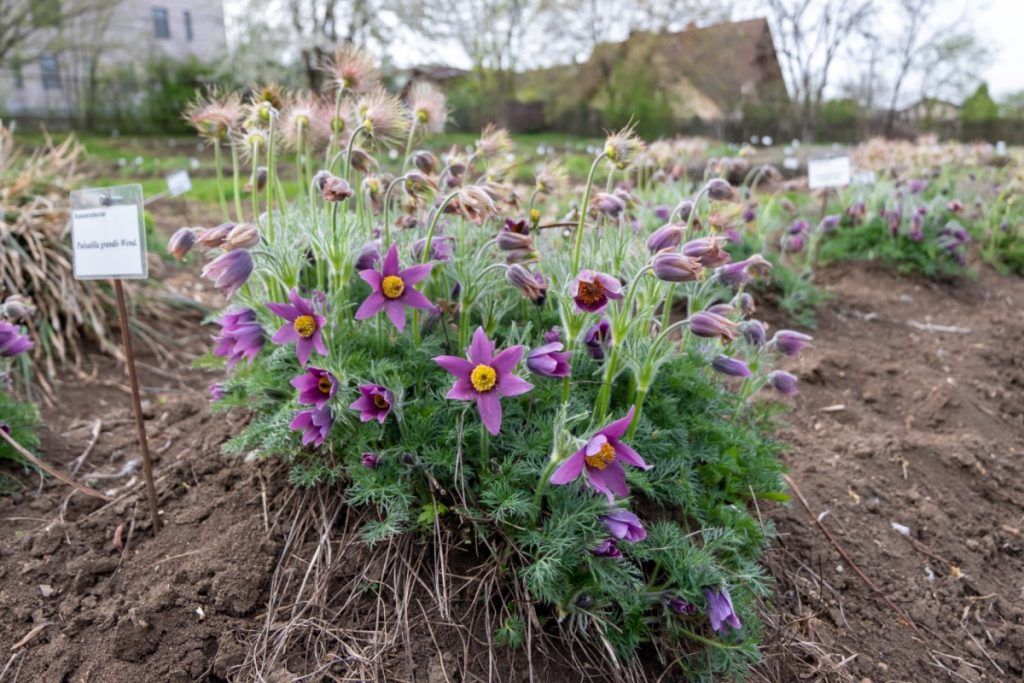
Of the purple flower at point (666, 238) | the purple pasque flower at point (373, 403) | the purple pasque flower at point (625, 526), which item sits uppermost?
the purple flower at point (666, 238)

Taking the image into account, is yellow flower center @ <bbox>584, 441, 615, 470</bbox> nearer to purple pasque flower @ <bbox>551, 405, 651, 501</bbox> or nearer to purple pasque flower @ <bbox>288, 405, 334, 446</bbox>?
purple pasque flower @ <bbox>551, 405, 651, 501</bbox>

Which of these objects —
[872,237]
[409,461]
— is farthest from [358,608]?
[872,237]

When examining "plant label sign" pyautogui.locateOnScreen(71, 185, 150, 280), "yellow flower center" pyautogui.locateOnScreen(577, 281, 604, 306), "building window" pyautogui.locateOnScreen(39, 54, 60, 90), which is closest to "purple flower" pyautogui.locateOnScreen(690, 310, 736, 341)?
"yellow flower center" pyautogui.locateOnScreen(577, 281, 604, 306)

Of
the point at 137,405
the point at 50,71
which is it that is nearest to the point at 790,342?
the point at 137,405

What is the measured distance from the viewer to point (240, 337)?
1.75 meters

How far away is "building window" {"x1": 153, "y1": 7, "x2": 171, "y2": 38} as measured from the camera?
92.0 feet

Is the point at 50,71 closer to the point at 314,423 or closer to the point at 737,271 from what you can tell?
the point at 314,423

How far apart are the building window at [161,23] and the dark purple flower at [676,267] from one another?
32347 millimetres

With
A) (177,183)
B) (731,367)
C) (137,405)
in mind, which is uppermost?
(177,183)

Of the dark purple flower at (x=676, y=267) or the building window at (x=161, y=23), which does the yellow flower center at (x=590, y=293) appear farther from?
the building window at (x=161, y=23)

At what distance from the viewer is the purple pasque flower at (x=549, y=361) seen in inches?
58.0

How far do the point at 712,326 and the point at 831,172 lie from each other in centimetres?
330

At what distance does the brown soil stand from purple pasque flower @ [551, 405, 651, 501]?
1.48ft

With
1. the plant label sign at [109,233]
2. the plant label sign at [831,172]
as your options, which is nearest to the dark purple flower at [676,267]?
the plant label sign at [109,233]
